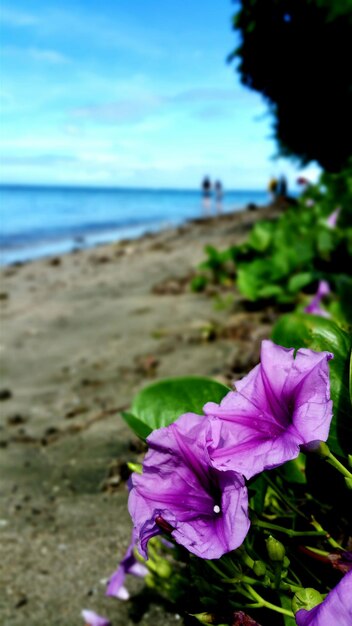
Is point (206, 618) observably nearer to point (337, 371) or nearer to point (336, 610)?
point (336, 610)

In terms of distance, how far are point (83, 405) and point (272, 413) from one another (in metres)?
2.72

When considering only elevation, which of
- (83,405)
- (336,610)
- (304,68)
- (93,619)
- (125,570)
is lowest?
(83,405)

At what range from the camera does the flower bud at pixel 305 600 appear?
0.81m

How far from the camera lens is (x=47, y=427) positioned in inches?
126

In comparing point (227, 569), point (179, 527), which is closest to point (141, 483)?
point (179, 527)

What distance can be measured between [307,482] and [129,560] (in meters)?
0.52

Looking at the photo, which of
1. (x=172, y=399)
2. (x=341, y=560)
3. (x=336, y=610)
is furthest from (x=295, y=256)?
(x=336, y=610)

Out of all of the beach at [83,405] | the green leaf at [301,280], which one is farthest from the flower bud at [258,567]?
the green leaf at [301,280]

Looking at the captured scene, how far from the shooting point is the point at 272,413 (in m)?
0.83

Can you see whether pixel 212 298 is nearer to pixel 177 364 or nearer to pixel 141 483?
pixel 177 364

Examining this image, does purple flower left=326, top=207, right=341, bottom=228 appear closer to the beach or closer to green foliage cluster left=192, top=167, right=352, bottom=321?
green foliage cluster left=192, top=167, right=352, bottom=321

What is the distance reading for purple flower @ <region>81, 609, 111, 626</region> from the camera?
159 cm

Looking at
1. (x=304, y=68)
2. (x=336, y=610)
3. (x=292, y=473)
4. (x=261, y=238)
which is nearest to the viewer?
(x=336, y=610)

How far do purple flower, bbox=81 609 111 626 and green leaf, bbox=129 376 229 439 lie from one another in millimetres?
691
